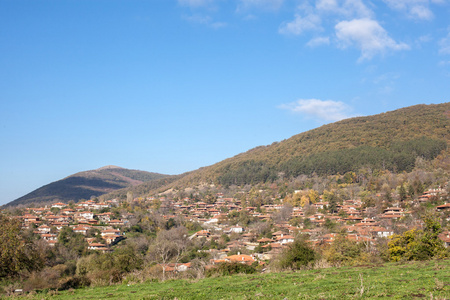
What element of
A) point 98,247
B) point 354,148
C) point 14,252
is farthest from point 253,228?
point 354,148

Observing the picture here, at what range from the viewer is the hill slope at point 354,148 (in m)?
96.6

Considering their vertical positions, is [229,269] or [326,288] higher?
[326,288]

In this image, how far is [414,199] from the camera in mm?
59000

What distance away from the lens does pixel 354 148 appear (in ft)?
364

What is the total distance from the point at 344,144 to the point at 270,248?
263 feet

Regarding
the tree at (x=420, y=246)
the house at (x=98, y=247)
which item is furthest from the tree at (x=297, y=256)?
the house at (x=98, y=247)

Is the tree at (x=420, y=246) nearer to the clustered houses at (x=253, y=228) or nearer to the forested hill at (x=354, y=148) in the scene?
the clustered houses at (x=253, y=228)

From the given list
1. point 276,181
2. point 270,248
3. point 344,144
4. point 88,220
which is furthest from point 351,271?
point 344,144

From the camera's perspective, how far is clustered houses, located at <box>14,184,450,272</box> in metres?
45.0

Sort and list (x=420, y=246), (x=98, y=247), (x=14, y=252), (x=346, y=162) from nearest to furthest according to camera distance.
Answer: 1. (x=14, y=252)
2. (x=420, y=246)
3. (x=98, y=247)
4. (x=346, y=162)

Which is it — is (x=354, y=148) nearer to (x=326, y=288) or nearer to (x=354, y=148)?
(x=354, y=148)

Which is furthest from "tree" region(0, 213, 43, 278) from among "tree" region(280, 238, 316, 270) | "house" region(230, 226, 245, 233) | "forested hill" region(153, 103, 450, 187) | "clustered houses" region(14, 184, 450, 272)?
"forested hill" region(153, 103, 450, 187)

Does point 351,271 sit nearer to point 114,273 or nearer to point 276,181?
point 114,273

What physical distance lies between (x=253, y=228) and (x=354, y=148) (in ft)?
197
